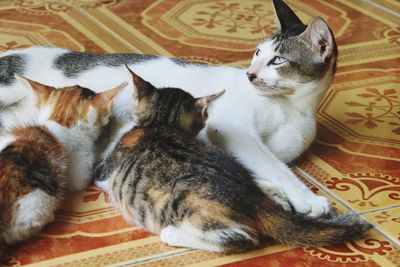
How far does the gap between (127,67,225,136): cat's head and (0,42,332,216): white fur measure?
61 millimetres

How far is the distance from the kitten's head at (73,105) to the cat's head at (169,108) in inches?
2.7

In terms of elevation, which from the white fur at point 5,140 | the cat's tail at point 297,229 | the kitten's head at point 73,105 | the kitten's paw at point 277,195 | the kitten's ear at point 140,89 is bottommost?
the kitten's paw at point 277,195

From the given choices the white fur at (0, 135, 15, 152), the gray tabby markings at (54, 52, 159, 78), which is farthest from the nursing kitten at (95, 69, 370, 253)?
the gray tabby markings at (54, 52, 159, 78)

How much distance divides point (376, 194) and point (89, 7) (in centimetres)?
183

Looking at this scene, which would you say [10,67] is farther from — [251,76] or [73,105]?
[251,76]

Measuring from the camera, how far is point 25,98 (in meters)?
1.84

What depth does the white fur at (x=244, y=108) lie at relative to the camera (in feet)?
5.54

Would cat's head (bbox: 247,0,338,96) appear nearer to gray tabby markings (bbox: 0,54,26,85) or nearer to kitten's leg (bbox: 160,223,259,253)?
kitten's leg (bbox: 160,223,259,253)

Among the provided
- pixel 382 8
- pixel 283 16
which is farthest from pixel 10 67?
pixel 382 8

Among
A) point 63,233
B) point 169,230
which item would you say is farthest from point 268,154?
point 63,233

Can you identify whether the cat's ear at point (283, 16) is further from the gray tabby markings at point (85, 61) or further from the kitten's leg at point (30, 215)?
the kitten's leg at point (30, 215)

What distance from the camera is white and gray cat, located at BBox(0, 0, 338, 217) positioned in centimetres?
171

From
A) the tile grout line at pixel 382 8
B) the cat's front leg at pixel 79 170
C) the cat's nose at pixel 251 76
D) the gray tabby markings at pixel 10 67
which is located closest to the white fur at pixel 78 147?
the cat's front leg at pixel 79 170

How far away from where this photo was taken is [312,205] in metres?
1.61
